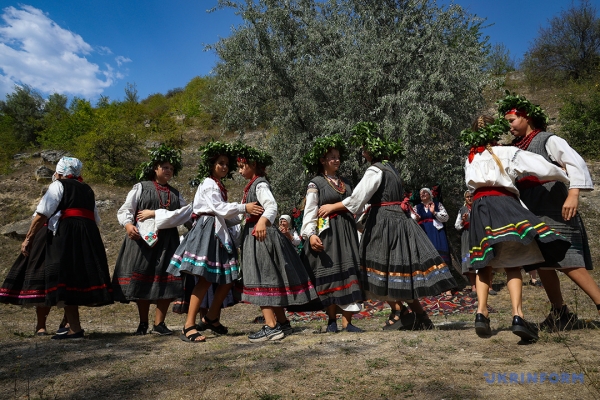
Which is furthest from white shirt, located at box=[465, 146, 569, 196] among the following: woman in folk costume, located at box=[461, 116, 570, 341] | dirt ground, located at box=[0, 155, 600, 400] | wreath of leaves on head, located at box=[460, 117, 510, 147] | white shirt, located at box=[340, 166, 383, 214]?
dirt ground, located at box=[0, 155, 600, 400]

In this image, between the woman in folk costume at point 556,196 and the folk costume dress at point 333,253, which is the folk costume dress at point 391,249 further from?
the woman in folk costume at point 556,196

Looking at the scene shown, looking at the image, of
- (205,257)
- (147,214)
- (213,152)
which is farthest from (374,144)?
(147,214)

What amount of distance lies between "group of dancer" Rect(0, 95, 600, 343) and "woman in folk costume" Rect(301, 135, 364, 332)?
0.01m

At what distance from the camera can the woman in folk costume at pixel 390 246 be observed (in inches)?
182

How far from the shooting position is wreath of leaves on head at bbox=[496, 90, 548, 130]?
4.22 metres

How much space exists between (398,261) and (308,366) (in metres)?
1.82

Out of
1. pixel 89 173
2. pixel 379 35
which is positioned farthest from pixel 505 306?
pixel 89 173

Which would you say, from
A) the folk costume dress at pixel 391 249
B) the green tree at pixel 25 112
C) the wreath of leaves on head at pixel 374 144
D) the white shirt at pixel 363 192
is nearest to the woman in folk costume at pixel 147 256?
the white shirt at pixel 363 192

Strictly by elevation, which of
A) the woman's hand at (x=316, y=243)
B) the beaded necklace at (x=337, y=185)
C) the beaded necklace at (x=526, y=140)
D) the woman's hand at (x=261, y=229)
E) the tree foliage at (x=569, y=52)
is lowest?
the woman's hand at (x=316, y=243)

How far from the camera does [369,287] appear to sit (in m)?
4.90

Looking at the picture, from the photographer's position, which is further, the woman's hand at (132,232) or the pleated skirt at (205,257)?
the woman's hand at (132,232)

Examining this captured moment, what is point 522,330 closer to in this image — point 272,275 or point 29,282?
point 272,275

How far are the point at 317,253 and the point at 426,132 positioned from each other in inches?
255

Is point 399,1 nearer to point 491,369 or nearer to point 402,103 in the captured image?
point 402,103
